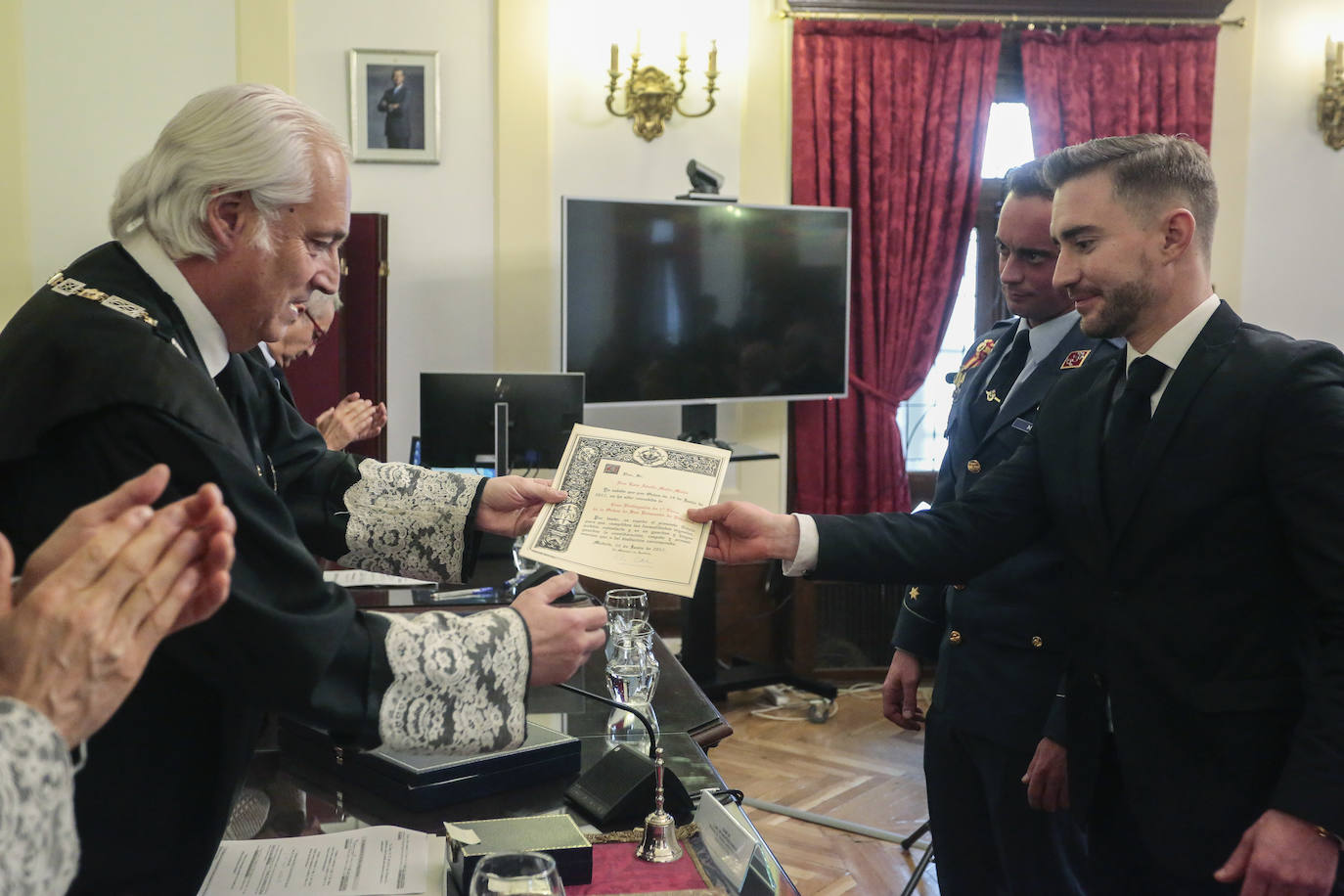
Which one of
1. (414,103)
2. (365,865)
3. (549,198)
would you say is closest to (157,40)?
(414,103)

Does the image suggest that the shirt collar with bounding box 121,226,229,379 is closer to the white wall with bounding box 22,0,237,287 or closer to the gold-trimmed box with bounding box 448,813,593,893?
the gold-trimmed box with bounding box 448,813,593,893

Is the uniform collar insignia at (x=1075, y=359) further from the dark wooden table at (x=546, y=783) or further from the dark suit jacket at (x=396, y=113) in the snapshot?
the dark suit jacket at (x=396, y=113)

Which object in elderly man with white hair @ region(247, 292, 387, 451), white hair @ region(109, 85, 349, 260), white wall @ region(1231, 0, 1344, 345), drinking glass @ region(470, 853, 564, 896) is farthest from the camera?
white wall @ region(1231, 0, 1344, 345)

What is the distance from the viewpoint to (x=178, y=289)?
141 centimetres

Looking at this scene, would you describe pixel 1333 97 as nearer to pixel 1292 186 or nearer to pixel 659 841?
pixel 1292 186

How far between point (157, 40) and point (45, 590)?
4.27 m

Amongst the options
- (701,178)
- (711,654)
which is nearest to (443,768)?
(711,654)

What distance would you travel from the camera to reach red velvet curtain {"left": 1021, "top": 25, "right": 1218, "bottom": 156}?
4.91 meters

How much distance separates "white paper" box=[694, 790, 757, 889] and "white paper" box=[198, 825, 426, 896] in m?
0.33

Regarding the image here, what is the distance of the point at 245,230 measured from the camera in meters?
1.44

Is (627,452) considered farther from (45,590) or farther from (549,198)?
(549,198)

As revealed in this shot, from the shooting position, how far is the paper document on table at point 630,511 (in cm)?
155

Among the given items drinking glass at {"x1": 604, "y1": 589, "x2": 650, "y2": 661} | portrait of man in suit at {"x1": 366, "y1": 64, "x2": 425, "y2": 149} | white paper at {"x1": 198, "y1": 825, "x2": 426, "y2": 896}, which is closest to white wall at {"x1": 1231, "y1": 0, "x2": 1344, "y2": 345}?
portrait of man in suit at {"x1": 366, "y1": 64, "x2": 425, "y2": 149}

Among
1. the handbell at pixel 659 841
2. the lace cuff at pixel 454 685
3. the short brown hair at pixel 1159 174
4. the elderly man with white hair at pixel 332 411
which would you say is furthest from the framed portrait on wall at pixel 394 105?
the handbell at pixel 659 841
